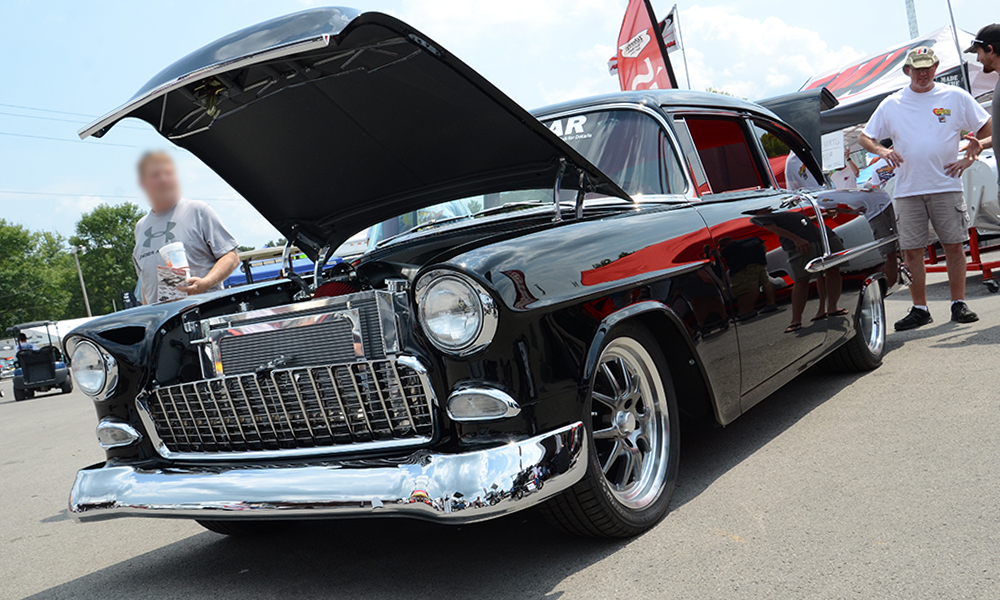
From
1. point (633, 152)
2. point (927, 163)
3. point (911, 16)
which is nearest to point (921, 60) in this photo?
point (927, 163)

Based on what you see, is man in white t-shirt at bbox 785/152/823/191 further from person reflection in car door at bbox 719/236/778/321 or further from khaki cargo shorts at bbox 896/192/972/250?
person reflection in car door at bbox 719/236/778/321

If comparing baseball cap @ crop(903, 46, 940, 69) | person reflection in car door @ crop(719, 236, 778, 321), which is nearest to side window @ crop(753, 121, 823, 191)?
person reflection in car door @ crop(719, 236, 778, 321)

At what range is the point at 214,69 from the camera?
2.42 meters

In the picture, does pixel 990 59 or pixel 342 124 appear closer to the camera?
pixel 342 124

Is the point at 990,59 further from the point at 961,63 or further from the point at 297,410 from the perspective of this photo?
the point at 961,63

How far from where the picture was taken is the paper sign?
237 inches

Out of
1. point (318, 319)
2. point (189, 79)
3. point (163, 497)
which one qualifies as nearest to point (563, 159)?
point (318, 319)

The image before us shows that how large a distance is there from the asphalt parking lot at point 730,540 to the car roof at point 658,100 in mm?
1489

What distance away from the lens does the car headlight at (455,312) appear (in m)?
2.16

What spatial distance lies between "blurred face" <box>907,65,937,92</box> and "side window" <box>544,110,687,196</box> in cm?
320

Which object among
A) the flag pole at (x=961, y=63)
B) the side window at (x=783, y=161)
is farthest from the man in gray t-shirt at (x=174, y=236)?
the flag pole at (x=961, y=63)

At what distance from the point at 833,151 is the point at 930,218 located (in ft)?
3.14

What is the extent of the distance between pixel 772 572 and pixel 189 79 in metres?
2.20

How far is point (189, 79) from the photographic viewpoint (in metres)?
2.46
